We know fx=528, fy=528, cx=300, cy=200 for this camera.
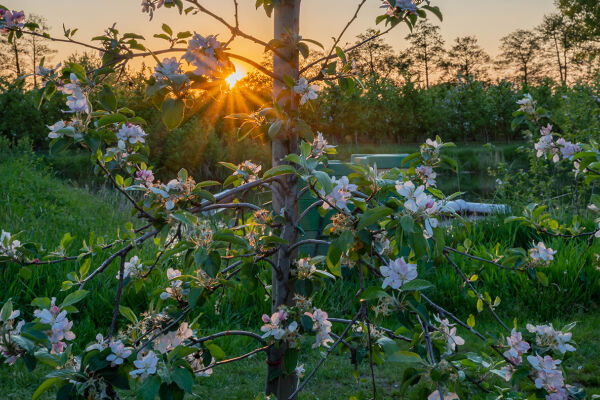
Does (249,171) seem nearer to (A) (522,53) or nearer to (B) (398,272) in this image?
(B) (398,272)

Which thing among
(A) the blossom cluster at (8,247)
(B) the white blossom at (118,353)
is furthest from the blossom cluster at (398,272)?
(A) the blossom cluster at (8,247)

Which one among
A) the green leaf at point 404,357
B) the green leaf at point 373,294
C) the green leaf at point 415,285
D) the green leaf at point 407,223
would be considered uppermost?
the green leaf at point 407,223

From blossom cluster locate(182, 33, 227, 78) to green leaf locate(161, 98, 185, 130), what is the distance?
11 cm

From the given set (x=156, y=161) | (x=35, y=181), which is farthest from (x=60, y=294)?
(x=156, y=161)

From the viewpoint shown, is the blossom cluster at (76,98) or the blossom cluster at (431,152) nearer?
the blossom cluster at (76,98)

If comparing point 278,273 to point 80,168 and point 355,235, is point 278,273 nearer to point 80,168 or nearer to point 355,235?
point 355,235

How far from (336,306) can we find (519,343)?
2.96m

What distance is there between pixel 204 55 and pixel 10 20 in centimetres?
103

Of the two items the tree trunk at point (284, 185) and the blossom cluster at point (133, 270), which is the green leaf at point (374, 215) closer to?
the tree trunk at point (284, 185)

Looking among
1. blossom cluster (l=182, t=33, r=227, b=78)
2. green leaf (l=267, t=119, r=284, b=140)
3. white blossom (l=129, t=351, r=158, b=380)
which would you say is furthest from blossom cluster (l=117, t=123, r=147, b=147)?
white blossom (l=129, t=351, r=158, b=380)

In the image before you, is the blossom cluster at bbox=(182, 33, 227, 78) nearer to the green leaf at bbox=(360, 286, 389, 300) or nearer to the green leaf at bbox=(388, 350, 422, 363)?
the green leaf at bbox=(360, 286, 389, 300)

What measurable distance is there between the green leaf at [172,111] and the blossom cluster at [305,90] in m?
0.47

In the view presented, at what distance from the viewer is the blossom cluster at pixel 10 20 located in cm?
210

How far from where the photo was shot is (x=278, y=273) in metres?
2.05
